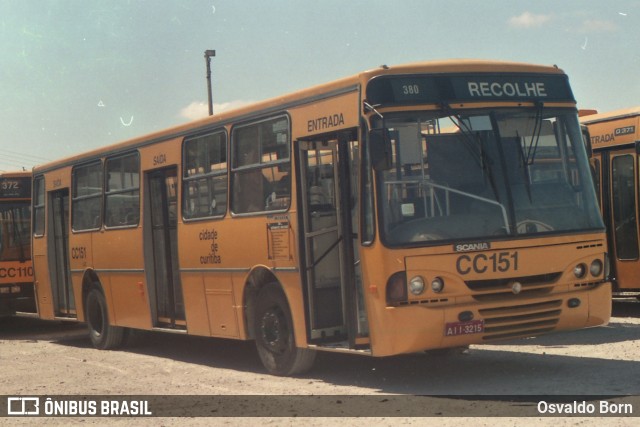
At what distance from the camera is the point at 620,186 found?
55.9 feet

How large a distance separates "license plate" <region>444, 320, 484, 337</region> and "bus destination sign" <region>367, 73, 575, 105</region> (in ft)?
6.80

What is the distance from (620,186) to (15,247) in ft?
37.3

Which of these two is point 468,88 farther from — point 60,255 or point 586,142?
point 60,255

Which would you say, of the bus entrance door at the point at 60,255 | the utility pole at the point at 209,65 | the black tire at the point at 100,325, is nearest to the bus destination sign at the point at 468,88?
the black tire at the point at 100,325

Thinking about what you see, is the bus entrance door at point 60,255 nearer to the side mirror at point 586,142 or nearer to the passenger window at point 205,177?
the passenger window at point 205,177

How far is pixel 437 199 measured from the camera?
996 centimetres

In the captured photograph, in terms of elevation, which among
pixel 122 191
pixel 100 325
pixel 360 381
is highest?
pixel 122 191

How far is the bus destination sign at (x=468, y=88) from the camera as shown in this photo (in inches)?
400

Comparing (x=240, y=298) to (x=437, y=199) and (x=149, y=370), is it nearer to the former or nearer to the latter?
(x=149, y=370)

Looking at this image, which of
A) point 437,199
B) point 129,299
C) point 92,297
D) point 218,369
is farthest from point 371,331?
point 92,297

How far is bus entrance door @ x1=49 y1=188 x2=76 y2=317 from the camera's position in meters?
18.7

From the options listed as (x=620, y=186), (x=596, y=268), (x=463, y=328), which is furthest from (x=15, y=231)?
(x=596, y=268)

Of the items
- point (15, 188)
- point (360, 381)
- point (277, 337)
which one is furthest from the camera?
point (15, 188)

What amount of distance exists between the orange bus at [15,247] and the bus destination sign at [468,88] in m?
12.8
